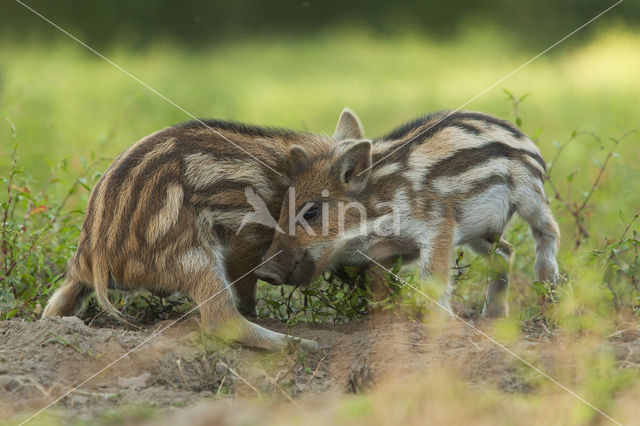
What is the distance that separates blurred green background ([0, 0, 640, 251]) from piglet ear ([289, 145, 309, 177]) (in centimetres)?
397

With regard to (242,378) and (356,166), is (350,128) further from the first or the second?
(242,378)

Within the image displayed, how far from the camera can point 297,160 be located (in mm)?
5195

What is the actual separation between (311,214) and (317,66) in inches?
387

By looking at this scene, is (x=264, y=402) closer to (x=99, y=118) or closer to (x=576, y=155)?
(x=576, y=155)

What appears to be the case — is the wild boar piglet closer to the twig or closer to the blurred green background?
the twig

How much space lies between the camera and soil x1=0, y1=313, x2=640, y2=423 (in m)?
3.85

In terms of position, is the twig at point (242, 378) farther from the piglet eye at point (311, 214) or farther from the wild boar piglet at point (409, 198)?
the piglet eye at point (311, 214)

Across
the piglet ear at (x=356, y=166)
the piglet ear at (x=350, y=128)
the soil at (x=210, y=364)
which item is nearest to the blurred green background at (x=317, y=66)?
the piglet ear at (x=350, y=128)

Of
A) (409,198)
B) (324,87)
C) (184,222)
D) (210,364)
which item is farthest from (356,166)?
(324,87)

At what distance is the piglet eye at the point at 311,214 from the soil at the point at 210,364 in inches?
31.8

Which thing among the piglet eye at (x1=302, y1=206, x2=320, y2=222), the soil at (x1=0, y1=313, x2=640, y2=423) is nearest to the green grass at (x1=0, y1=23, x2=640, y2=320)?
the piglet eye at (x1=302, y1=206, x2=320, y2=222)

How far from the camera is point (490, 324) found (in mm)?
4914

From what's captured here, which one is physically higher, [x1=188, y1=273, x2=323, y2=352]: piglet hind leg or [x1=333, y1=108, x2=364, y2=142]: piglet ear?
[x1=333, y1=108, x2=364, y2=142]: piglet ear

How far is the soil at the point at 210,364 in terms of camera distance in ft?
12.6
